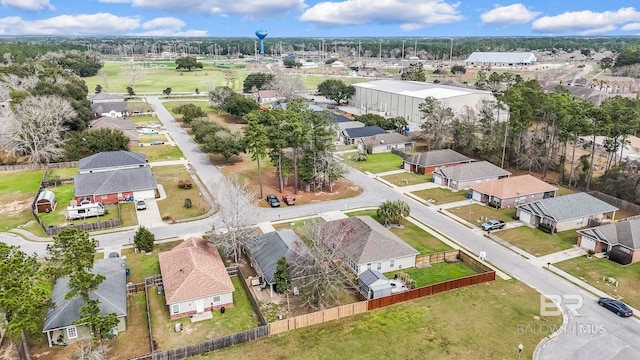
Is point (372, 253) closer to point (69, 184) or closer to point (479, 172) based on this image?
point (479, 172)

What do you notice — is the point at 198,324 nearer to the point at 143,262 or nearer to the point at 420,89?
the point at 143,262

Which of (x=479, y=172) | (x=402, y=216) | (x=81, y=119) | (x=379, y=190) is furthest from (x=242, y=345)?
(x=81, y=119)

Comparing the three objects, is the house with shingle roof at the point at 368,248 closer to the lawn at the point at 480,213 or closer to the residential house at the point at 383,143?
the lawn at the point at 480,213

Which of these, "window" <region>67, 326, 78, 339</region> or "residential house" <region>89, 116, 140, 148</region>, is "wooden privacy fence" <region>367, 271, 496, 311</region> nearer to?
"window" <region>67, 326, 78, 339</region>

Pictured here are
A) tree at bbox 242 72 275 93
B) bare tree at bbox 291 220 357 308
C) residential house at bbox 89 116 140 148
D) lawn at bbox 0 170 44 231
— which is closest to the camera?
bare tree at bbox 291 220 357 308

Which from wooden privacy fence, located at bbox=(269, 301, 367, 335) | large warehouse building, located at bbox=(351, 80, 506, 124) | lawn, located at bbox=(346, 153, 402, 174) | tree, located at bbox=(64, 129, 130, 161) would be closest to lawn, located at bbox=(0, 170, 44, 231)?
tree, located at bbox=(64, 129, 130, 161)

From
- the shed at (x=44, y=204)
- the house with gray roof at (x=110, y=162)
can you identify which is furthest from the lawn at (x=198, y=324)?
the house with gray roof at (x=110, y=162)

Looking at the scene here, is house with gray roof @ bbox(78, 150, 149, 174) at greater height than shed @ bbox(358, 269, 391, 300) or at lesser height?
greater
